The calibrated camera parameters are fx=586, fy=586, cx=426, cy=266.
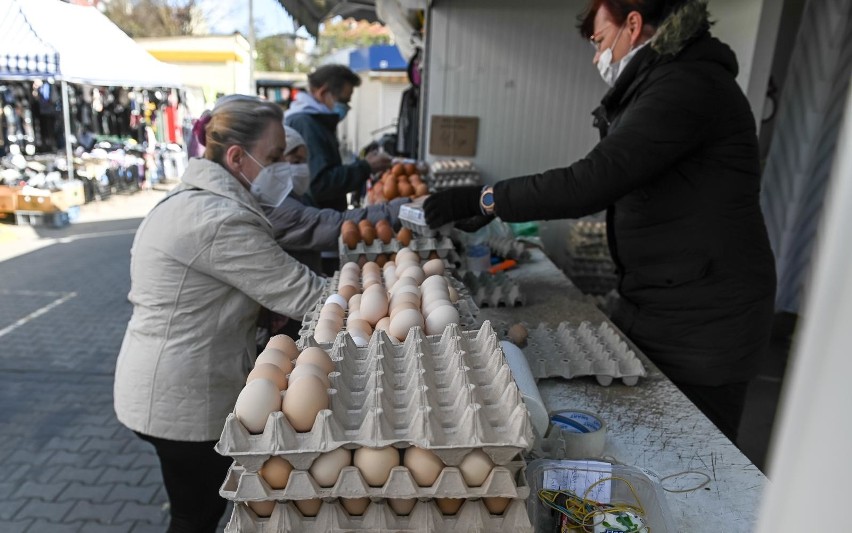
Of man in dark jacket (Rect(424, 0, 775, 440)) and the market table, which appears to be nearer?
the market table

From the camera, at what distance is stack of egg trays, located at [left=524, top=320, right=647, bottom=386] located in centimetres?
201

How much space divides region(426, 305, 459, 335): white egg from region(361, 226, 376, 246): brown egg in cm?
104

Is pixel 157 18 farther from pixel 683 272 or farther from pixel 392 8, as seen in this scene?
pixel 683 272

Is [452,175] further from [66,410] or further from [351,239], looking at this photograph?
[66,410]

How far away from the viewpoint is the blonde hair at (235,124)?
2266 mm

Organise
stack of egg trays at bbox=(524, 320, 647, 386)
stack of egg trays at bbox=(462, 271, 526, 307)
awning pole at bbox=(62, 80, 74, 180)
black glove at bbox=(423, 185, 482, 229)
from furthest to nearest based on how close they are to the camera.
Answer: awning pole at bbox=(62, 80, 74, 180)
stack of egg trays at bbox=(462, 271, 526, 307)
black glove at bbox=(423, 185, 482, 229)
stack of egg trays at bbox=(524, 320, 647, 386)

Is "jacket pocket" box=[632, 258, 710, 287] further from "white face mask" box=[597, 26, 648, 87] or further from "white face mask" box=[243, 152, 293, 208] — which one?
"white face mask" box=[243, 152, 293, 208]

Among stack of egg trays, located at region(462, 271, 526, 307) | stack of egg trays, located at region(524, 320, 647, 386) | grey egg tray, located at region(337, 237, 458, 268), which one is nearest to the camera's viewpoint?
stack of egg trays, located at region(524, 320, 647, 386)

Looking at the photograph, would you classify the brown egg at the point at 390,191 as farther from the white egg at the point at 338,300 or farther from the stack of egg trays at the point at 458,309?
the white egg at the point at 338,300

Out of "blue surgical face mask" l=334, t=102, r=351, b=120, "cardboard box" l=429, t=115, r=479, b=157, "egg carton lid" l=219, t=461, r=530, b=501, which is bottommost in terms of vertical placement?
"egg carton lid" l=219, t=461, r=530, b=501

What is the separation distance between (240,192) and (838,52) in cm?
523

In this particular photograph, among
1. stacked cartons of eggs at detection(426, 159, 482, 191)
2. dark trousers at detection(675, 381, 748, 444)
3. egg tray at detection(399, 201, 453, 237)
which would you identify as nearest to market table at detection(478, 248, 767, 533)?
dark trousers at detection(675, 381, 748, 444)

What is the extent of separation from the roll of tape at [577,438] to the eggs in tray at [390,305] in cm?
39

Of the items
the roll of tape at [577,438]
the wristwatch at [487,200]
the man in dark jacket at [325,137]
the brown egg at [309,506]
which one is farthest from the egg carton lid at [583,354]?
the man in dark jacket at [325,137]
